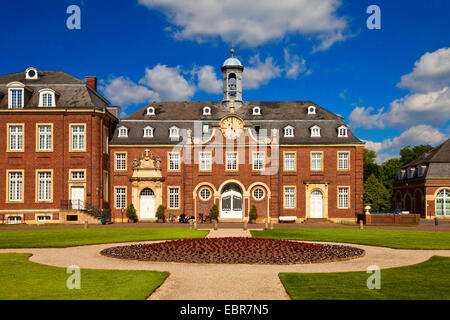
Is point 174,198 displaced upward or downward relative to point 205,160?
downward

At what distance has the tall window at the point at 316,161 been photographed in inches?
1796

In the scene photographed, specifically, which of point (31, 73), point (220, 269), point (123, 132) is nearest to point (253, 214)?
point (123, 132)

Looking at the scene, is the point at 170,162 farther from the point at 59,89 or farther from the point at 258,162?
the point at 59,89

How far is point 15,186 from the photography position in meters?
42.8

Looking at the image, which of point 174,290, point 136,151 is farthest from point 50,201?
point 174,290

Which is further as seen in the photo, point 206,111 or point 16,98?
point 206,111

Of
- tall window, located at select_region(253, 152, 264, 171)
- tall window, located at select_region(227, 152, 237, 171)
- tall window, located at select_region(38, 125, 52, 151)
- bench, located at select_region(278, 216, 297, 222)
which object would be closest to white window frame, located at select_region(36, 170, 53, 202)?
tall window, located at select_region(38, 125, 52, 151)

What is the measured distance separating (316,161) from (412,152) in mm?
41938

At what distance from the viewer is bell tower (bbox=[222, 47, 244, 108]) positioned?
5038 cm

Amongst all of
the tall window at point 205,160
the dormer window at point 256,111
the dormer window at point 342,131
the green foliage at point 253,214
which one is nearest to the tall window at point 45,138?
the tall window at point 205,160

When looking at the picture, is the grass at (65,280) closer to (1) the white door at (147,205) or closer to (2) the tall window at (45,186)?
(2) the tall window at (45,186)

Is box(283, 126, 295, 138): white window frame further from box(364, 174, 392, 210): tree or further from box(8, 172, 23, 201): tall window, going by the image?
box(364, 174, 392, 210): tree

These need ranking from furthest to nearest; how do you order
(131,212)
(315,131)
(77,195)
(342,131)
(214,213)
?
(315,131) → (342,131) → (131,212) → (214,213) → (77,195)

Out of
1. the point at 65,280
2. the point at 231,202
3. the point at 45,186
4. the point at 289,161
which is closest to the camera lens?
the point at 65,280
